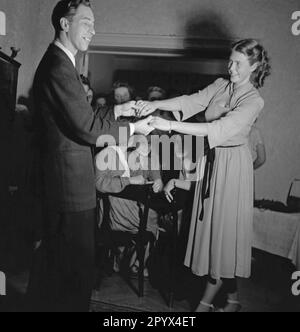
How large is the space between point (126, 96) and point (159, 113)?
0.22 meters

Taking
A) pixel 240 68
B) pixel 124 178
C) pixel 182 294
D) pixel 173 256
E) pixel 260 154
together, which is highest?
pixel 240 68

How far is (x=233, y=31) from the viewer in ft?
4.18

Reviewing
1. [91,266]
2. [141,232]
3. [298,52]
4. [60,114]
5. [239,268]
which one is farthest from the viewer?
[141,232]

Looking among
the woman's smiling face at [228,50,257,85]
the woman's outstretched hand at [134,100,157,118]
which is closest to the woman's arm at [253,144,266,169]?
the woman's smiling face at [228,50,257,85]

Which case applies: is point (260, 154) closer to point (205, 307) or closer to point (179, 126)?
point (179, 126)

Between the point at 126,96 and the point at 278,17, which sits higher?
the point at 278,17

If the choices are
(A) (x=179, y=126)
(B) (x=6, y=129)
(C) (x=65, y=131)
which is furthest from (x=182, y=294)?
(B) (x=6, y=129)

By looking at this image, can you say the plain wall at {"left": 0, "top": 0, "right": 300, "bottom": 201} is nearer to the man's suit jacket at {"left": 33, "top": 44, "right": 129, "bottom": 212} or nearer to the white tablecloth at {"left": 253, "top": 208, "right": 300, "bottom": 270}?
the white tablecloth at {"left": 253, "top": 208, "right": 300, "bottom": 270}

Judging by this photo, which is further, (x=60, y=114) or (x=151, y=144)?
(x=151, y=144)

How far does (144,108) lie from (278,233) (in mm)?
701

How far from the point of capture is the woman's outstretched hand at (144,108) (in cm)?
110
